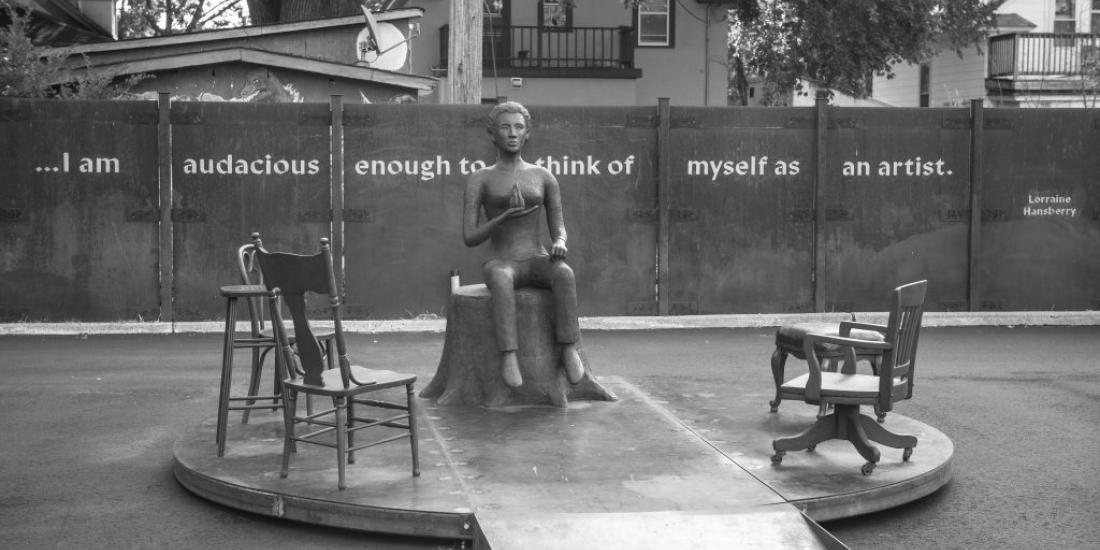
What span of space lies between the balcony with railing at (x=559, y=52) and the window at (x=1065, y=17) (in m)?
12.3

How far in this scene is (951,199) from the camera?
1591cm

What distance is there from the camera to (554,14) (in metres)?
31.6

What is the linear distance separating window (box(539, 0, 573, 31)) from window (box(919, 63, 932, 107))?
12.8m

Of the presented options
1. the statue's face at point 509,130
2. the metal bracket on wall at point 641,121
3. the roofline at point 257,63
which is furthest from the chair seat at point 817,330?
the roofline at point 257,63

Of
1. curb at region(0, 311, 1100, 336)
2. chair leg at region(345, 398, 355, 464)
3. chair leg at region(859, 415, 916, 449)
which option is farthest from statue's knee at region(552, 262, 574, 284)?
curb at region(0, 311, 1100, 336)

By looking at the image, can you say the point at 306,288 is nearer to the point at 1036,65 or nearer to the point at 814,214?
the point at 814,214

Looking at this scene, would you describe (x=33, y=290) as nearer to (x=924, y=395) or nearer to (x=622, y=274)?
(x=622, y=274)

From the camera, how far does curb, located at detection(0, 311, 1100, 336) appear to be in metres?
14.6

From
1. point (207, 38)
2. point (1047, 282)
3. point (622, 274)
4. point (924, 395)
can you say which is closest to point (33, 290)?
point (207, 38)

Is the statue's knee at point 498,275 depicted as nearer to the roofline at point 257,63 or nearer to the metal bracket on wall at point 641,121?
the metal bracket on wall at point 641,121

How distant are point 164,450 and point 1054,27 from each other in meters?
32.0

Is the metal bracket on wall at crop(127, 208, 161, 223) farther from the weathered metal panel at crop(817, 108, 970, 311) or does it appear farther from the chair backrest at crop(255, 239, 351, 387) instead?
the chair backrest at crop(255, 239, 351, 387)

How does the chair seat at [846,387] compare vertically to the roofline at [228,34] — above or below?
below

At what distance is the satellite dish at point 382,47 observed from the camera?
819 inches
